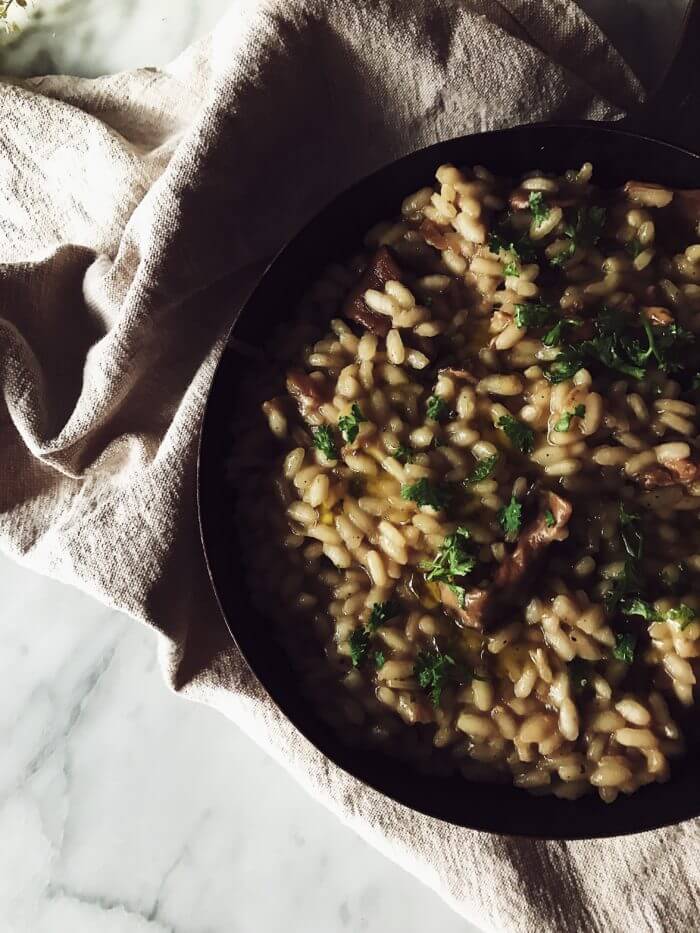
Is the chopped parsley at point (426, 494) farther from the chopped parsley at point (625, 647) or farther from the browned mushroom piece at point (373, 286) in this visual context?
the chopped parsley at point (625, 647)

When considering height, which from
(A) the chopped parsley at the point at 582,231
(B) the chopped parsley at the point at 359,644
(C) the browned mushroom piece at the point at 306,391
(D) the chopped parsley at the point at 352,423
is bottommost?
(B) the chopped parsley at the point at 359,644

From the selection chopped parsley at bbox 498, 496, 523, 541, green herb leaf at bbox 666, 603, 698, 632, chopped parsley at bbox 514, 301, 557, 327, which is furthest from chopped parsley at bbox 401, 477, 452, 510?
green herb leaf at bbox 666, 603, 698, 632

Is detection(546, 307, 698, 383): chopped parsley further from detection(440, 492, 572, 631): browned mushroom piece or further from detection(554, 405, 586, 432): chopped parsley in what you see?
detection(440, 492, 572, 631): browned mushroom piece

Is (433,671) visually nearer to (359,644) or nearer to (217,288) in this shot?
(359,644)

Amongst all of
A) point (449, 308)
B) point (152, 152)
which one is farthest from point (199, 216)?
point (449, 308)

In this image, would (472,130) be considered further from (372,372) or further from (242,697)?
(242,697)

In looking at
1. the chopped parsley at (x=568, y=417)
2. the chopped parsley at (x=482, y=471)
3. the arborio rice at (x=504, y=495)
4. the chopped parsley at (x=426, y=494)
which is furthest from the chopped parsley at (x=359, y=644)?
the chopped parsley at (x=568, y=417)
